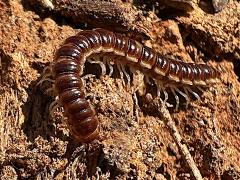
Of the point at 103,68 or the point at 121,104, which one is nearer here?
the point at 121,104

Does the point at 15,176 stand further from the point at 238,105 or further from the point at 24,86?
the point at 238,105

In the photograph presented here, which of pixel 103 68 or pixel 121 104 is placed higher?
pixel 103 68

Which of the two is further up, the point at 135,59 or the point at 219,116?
the point at 135,59

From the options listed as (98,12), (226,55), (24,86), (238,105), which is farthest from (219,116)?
(24,86)
